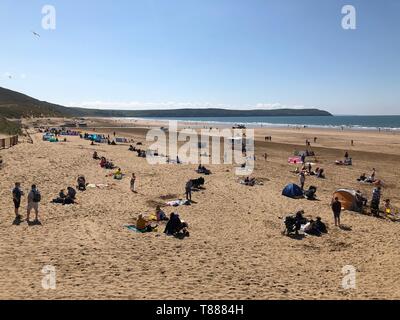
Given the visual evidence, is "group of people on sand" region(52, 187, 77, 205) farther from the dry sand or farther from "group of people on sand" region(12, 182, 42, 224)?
"group of people on sand" region(12, 182, 42, 224)

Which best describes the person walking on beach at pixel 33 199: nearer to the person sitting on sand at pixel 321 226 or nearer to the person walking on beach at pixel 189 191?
the person walking on beach at pixel 189 191

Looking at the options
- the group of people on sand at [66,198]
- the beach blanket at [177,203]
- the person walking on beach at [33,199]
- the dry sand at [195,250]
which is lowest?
the dry sand at [195,250]

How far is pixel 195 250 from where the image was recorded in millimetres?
11992

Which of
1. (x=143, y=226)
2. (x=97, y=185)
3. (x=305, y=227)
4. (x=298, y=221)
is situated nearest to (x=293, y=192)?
(x=298, y=221)

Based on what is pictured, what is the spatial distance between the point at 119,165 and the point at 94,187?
8126 millimetres

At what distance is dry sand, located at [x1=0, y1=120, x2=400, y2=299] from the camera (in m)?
9.14

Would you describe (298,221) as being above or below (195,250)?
above

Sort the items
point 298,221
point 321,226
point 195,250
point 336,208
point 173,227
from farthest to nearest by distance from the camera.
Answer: point 336,208
point 298,221
point 321,226
point 173,227
point 195,250

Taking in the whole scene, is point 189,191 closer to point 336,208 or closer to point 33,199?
point 336,208

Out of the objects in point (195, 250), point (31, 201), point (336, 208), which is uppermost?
point (31, 201)

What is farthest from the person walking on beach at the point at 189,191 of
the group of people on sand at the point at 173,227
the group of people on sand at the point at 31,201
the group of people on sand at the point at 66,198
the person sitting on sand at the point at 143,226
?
the group of people on sand at the point at 31,201

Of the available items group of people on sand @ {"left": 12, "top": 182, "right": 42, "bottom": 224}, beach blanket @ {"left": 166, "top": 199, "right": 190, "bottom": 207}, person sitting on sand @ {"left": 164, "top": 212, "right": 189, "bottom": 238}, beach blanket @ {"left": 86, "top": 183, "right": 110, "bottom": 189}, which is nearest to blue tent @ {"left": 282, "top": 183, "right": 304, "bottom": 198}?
beach blanket @ {"left": 166, "top": 199, "right": 190, "bottom": 207}

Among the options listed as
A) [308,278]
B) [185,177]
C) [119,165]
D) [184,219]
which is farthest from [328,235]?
[119,165]

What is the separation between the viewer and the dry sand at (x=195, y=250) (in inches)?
360
